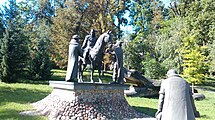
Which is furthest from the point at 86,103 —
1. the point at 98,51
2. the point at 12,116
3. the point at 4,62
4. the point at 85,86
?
the point at 4,62

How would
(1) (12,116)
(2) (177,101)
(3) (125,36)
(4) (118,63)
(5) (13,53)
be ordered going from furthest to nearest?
(3) (125,36), (5) (13,53), (4) (118,63), (1) (12,116), (2) (177,101)

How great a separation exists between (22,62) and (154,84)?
8.95 metres

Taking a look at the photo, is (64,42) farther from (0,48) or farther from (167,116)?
(167,116)

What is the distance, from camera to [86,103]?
7547 millimetres

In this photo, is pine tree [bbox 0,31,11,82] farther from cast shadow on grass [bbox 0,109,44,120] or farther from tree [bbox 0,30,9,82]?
cast shadow on grass [bbox 0,109,44,120]

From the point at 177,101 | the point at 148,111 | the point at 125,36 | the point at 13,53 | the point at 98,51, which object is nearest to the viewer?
the point at 177,101

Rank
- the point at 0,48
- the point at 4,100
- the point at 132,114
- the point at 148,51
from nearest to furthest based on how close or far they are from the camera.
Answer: the point at 132,114, the point at 4,100, the point at 0,48, the point at 148,51

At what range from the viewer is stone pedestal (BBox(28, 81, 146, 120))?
726 cm

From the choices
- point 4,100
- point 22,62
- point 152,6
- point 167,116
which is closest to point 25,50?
point 22,62

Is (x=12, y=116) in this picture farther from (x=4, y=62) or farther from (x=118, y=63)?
(x=4, y=62)

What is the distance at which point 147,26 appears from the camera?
2836 centimetres

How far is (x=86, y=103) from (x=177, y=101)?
14.7ft

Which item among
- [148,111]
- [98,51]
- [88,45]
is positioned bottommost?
[148,111]

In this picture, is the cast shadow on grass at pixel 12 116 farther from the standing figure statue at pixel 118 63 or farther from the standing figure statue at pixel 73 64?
the standing figure statue at pixel 118 63
